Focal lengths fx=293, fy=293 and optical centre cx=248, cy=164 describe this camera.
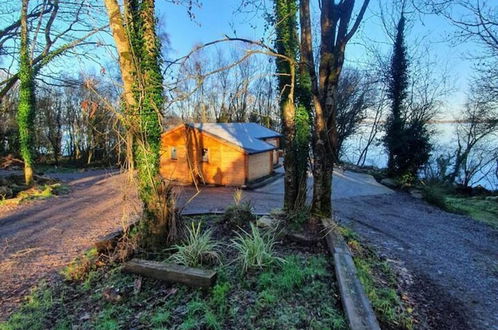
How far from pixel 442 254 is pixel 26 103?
14.1 m

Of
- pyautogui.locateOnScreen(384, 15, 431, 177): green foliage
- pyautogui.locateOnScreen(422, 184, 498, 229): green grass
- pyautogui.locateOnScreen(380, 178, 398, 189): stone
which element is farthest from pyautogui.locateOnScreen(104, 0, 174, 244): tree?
pyautogui.locateOnScreen(384, 15, 431, 177): green foliage

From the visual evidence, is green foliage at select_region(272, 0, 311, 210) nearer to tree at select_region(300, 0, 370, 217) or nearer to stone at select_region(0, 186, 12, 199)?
tree at select_region(300, 0, 370, 217)

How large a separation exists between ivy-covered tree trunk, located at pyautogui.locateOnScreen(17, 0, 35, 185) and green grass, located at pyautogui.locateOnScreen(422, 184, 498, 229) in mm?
15448

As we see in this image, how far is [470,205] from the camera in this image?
11.3 metres

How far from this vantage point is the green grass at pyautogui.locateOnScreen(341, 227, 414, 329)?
10.1 feet

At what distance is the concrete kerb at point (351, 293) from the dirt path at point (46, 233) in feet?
10.2

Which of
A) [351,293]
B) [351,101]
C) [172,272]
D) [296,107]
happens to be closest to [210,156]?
[296,107]

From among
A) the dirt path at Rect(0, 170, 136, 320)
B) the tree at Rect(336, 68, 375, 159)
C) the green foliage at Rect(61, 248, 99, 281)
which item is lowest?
the dirt path at Rect(0, 170, 136, 320)

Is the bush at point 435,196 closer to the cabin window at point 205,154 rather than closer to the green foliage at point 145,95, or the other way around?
the cabin window at point 205,154

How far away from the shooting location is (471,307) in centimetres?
386

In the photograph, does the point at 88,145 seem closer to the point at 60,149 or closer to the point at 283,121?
the point at 60,149

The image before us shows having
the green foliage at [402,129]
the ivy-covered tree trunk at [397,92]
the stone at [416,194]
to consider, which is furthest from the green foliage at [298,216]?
the ivy-covered tree trunk at [397,92]

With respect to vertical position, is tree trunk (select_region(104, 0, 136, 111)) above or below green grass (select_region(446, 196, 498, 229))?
above

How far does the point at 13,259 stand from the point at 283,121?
5.46m
